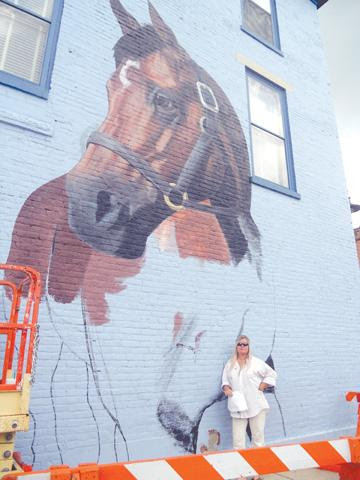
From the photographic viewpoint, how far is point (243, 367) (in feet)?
15.4

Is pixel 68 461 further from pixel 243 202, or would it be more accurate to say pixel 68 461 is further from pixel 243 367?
pixel 243 202

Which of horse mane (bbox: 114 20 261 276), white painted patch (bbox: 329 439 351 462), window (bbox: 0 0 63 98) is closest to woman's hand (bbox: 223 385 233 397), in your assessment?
Result: white painted patch (bbox: 329 439 351 462)

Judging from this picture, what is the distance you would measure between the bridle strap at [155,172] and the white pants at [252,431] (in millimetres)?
2873

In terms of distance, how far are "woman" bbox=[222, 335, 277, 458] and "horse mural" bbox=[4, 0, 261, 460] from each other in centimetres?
36

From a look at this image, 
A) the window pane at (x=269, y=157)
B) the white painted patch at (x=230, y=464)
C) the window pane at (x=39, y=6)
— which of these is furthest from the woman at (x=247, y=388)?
the window pane at (x=39, y=6)

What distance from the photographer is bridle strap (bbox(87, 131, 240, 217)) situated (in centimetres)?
489

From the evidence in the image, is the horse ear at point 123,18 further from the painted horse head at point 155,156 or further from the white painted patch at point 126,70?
the white painted patch at point 126,70

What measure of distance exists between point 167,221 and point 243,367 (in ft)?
7.13

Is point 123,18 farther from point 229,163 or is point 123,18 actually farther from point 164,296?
point 164,296

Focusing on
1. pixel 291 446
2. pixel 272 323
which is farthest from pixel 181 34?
pixel 291 446

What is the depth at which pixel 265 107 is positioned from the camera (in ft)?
24.2

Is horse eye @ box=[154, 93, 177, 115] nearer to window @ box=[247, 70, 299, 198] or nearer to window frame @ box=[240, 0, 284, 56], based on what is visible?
window @ box=[247, 70, 299, 198]

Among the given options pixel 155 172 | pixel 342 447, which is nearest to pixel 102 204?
pixel 155 172

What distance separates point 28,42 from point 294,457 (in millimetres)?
5464
